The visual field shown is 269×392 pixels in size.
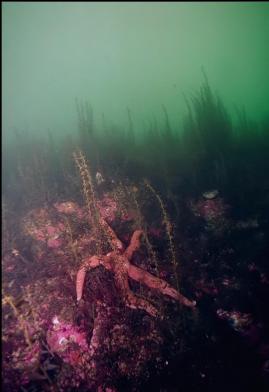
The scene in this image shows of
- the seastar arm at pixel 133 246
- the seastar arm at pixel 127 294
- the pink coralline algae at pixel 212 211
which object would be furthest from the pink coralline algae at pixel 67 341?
the pink coralline algae at pixel 212 211

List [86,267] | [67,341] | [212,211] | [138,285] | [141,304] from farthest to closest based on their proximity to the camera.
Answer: [212,211] → [138,285] → [86,267] → [141,304] → [67,341]

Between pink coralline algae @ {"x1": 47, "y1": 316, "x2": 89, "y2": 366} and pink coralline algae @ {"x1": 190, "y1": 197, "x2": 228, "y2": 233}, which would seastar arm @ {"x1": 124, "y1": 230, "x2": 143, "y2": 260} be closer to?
pink coralline algae @ {"x1": 47, "y1": 316, "x2": 89, "y2": 366}

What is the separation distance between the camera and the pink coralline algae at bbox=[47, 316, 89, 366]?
452 cm

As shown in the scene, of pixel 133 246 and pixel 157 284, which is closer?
pixel 157 284

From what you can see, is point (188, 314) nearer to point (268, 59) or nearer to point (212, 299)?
point (212, 299)

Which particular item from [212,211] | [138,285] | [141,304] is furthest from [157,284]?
[212,211]

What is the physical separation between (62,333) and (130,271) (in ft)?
5.52

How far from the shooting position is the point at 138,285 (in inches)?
219

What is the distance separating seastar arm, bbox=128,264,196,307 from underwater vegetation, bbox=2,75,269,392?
2cm

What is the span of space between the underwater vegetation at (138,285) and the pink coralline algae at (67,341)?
Answer: 0.02m

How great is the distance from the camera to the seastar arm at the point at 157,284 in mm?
5043

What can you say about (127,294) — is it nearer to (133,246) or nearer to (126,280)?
(126,280)

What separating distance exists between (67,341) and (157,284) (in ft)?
6.40

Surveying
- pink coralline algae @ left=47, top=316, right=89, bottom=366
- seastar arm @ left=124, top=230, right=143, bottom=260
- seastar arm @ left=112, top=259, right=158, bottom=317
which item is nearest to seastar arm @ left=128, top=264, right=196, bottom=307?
seastar arm @ left=112, top=259, right=158, bottom=317
